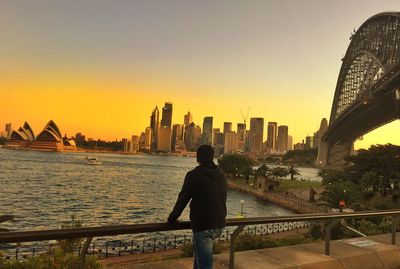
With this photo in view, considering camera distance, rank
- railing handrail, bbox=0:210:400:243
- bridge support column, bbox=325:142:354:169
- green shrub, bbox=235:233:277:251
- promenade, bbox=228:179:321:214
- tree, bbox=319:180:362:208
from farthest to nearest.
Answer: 1. bridge support column, bbox=325:142:354:169
2. promenade, bbox=228:179:321:214
3. tree, bbox=319:180:362:208
4. green shrub, bbox=235:233:277:251
5. railing handrail, bbox=0:210:400:243

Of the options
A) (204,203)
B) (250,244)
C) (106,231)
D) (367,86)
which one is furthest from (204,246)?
(367,86)

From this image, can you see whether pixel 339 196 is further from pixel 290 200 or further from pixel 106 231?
pixel 106 231

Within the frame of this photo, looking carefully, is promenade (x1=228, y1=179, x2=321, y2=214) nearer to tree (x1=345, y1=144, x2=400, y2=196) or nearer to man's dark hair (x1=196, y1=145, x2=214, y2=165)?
tree (x1=345, y1=144, x2=400, y2=196)

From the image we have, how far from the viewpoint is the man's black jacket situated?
505 cm

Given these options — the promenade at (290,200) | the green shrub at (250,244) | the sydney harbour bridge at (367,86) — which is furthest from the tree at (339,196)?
the sydney harbour bridge at (367,86)

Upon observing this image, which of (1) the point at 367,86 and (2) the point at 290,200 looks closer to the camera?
(2) the point at 290,200

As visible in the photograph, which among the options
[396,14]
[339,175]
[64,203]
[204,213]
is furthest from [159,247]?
[396,14]

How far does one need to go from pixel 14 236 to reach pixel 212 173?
7.87 feet

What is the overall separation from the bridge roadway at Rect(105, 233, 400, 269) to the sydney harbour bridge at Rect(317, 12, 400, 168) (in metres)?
70.0

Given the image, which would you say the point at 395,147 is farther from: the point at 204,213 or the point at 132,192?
the point at 204,213

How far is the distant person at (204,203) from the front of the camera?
5064 millimetres

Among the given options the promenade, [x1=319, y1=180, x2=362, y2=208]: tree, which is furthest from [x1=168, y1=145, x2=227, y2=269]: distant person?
the promenade

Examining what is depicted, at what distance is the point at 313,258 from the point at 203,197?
354 centimetres

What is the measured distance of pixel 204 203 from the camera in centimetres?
513
